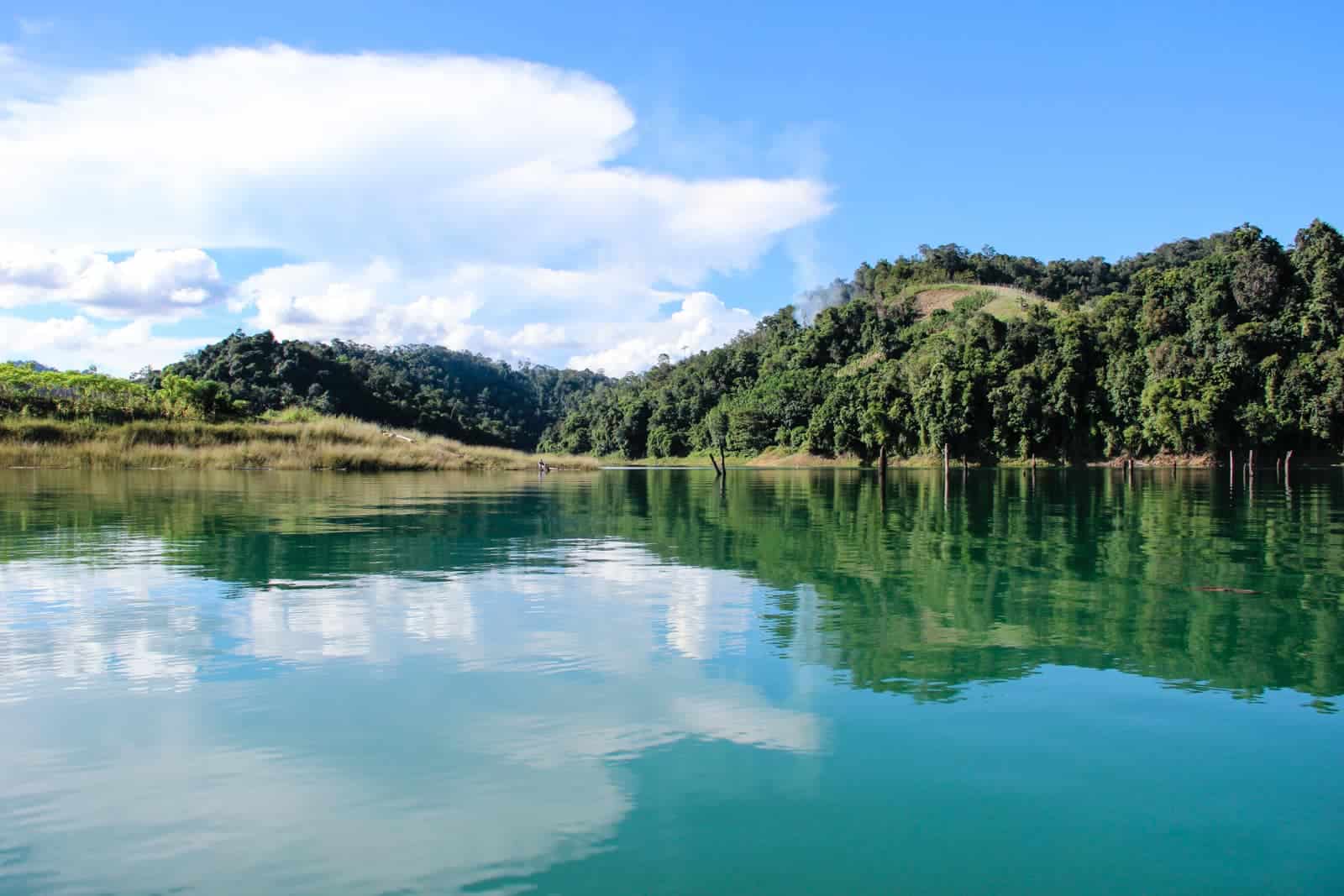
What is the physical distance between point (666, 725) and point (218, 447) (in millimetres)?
70420

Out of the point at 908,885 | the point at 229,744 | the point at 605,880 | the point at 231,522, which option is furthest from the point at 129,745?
the point at 231,522

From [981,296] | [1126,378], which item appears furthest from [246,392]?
[981,296]

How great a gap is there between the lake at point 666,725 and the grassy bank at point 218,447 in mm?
51754

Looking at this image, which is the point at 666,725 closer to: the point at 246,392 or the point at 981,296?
the point at 246,392

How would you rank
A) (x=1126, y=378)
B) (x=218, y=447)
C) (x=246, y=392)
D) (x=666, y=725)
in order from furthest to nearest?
(x=246, y=392)
(x=1126, y=378)
(x=218, y=447)
(x=666, y=725)

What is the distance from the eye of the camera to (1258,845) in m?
6.68

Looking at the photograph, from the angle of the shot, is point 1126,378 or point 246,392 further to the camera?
point 246,392

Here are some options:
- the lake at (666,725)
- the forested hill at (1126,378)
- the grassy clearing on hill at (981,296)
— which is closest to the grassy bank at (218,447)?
the lake at (666,725)

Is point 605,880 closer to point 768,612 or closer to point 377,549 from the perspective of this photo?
point 768,612

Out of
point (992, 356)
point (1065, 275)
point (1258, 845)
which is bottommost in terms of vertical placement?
point (1258, 845)

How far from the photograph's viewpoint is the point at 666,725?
9172 millimetres

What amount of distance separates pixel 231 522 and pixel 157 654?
57.3 ft

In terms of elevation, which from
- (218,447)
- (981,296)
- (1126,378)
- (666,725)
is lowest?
(666,725)

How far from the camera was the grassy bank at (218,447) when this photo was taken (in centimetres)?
6619
